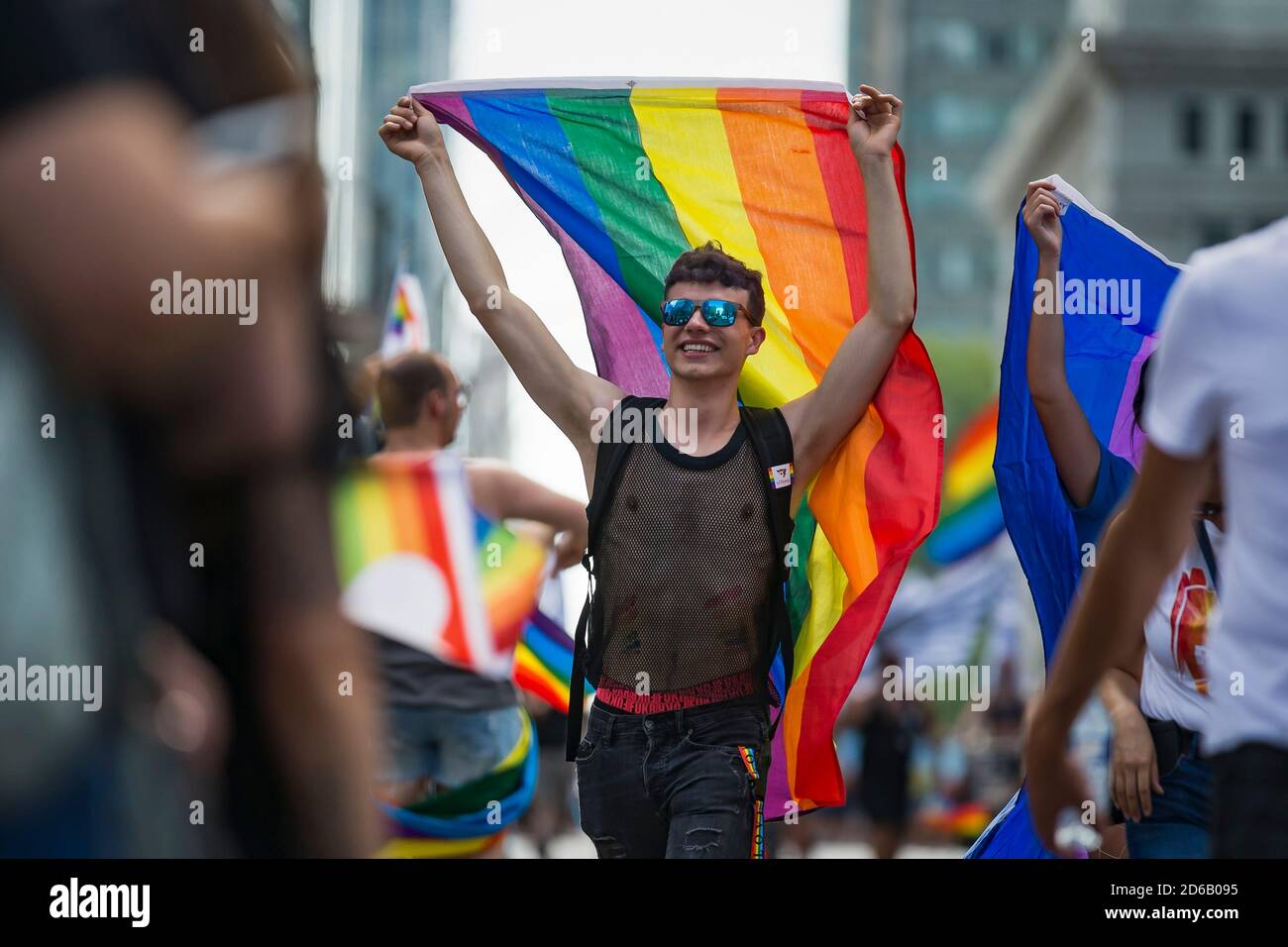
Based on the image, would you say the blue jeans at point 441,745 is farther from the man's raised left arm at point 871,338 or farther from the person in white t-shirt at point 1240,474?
the person in white t-shirt at point 1240,474

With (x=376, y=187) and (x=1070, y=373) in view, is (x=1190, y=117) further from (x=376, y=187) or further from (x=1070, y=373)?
(x=1070, y=373)

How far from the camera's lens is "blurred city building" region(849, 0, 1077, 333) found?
112 meters

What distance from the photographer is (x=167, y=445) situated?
3.29 ft

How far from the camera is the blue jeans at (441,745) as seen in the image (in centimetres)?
585

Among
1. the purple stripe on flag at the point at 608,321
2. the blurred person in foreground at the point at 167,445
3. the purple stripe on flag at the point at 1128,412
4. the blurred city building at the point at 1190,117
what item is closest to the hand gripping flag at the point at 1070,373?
the purple stripe on flag at the point at 1128,412

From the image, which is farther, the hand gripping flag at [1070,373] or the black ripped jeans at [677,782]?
the hand gripping flag at [1070,373]

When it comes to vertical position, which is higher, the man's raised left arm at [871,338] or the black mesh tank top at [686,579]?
the man's raised left arm at [871,338]

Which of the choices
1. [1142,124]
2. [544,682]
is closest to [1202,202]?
[1142,124]

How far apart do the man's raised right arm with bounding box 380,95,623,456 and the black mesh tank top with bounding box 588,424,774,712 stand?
0.31 m

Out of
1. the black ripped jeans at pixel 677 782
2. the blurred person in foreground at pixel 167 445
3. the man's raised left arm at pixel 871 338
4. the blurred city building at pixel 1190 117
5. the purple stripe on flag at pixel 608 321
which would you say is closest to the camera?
the blurred person in foreground at pixel 167 445

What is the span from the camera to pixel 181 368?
3.28ft

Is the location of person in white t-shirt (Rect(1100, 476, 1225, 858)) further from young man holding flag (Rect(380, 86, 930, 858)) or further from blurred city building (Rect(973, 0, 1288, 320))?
blurred city building (Rect(973, 0, 1288, 320))

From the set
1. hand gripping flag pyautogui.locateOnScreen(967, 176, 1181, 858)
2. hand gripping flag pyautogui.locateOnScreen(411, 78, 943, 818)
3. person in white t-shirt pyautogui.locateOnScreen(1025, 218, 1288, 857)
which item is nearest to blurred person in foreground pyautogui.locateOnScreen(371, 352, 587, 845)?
hand gripping flag pyautogui.locateOnScreen(411, 78, 943, 818)

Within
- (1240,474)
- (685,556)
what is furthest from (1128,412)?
(1240,474)
